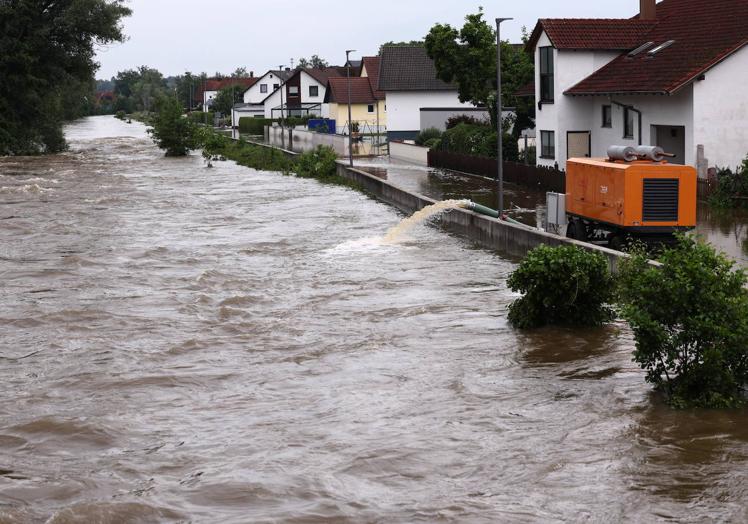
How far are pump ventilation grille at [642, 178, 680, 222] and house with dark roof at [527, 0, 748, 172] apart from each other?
10.7 metres

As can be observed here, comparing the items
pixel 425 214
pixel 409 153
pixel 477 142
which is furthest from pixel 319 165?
pixel 425 214

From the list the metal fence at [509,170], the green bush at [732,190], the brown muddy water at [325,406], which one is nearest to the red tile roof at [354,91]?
the metal fence at [509,170]

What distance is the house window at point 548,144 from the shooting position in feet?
132

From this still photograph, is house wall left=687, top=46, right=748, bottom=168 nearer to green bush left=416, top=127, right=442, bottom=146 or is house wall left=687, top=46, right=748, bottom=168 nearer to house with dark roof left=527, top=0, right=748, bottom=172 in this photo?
house with dark roof left=527, top=0, right=748, bottom=172

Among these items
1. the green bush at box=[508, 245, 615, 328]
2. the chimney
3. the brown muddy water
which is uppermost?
the chimney

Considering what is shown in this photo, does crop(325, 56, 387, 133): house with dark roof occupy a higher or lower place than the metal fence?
higher

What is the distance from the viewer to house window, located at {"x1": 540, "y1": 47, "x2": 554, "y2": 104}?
39.8 m

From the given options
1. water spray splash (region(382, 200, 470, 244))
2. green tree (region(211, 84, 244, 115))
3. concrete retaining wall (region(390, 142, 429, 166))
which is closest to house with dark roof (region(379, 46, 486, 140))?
concrete retaining wall (region(390, 142, 429, 166))

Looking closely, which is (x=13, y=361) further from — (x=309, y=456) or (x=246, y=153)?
(x=246, y=153)

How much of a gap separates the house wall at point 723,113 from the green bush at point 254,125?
76.1m

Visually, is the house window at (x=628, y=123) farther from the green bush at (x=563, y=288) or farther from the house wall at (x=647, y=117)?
the green bush at (x=563, y=288)

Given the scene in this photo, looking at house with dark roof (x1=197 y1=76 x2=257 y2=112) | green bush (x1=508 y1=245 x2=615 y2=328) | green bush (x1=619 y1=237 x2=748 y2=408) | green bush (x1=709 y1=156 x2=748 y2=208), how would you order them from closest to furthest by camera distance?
green bush (x1=619 y1=237 x2=748 y2=408)
green bush (x1=508 y1=245 x2=615 y2=328)
green bush (x1=709 y1=156 x2=748 y2=208)
house with dark roof (x1=197 y1=76 x2=257 y2=112)

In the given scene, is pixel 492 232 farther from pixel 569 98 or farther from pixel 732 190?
pixel 569 98

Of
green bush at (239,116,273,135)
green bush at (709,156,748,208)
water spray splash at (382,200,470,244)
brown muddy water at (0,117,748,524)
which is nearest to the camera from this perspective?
brown muddy water at (0,117,748,524)
